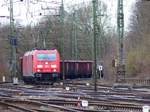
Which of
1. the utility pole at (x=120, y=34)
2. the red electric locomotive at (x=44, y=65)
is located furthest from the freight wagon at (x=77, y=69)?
the utility pole at (x=120, y=34)

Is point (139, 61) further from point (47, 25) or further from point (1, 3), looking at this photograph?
point (47, 25)

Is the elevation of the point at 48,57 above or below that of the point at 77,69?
above

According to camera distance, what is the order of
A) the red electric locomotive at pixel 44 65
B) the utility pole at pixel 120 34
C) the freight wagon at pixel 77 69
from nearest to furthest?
the utility pole at pixel 120 34, the red electric locomotive at pixel 44 65, the freight wagon at pixel 77 69

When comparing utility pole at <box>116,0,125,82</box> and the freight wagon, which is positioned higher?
utility pole at <box>116,0,125,82</box>

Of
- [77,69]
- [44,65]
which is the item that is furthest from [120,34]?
[77,69]

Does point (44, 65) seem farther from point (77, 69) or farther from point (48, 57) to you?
point (77, 69)

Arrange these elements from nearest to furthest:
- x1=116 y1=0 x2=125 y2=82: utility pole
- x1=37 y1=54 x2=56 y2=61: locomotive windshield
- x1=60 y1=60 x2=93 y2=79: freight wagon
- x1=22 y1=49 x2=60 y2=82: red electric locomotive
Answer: x1=116 y1=0 x2=125 y2=82: utility pole → x1=22 y1=49 x2=60 y2=82: red electric locomotive → x1=37 y1=54 x2=56 y2=61: locomotive windshield → x1=60 y1=60 x2=93 y2=79: freight wagon

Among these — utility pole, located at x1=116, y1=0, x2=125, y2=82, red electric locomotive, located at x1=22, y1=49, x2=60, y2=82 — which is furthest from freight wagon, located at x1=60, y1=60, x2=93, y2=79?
utility pole, located at x1=116, y1=0, x2=125, y2=82

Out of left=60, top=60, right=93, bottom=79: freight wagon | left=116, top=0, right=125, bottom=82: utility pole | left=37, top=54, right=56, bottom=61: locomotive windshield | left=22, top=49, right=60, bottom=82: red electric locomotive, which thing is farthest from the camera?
left=60, top=60, right=93, bottom=79: freight wagon

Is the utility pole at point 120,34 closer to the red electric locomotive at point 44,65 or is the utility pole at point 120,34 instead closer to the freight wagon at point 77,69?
the red electric locomotive at point 44,65

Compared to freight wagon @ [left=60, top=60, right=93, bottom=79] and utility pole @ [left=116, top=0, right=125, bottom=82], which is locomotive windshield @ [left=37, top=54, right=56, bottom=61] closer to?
utility pole @ [left=116, top=0, right=125, bottom=82]

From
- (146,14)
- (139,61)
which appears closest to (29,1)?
(139,61)

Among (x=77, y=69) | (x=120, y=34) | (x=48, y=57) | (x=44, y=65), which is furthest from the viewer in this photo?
(x=77, y=69)

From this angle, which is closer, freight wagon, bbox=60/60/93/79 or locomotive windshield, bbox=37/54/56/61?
locomotive windshield, bbox=37/54/56/61
